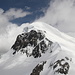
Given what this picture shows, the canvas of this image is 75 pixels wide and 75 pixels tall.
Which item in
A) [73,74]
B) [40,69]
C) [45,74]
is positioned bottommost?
[73,74]

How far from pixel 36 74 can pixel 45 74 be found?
46.4 ft

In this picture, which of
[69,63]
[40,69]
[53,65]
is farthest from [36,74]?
[69,63]

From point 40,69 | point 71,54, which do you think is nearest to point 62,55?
point 71,54

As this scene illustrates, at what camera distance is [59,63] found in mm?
170375

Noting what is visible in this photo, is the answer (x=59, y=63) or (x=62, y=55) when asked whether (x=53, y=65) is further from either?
(x=62, y=55)

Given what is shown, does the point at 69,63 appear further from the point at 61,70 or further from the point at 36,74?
the point at 36,74

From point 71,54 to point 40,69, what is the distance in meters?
29.2

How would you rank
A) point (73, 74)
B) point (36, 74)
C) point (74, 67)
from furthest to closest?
point (36, 74) → point (74, 67) → point (73, 74)

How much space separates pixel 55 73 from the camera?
6289 inches

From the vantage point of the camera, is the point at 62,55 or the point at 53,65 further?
the point at 62,55

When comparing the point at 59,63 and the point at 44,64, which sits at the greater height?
the point at 44,64

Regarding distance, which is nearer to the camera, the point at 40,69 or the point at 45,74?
the point at 45,74

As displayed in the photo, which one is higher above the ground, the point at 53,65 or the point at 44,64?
the point at 44,64

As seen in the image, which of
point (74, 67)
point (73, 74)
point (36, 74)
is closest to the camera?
point (73, 74)
